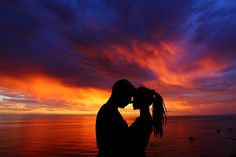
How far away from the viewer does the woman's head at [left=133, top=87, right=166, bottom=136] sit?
429 cm

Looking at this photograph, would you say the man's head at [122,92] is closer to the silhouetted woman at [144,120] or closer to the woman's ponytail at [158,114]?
the silhouetted woman at [144,120]

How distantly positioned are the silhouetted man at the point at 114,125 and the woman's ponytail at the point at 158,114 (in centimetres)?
43

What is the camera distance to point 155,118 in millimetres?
4340

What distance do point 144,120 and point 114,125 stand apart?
463 millimetres

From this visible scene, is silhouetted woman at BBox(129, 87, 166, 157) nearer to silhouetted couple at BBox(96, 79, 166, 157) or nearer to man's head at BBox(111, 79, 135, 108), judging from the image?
silhouetted couple at BBox(96, 79, 166, 157)

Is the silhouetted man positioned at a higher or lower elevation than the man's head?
lower

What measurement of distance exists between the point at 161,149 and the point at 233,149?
1547 centimetres

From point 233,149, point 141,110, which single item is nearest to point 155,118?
point 141,110

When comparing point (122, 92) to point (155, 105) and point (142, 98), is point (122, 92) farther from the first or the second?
point (155, 105)

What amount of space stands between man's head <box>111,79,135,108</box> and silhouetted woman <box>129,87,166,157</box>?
102mm

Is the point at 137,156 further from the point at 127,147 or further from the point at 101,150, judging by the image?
the point at 101,150

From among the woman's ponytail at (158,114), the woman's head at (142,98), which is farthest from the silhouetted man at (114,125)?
the woman's ponytail at (158,114)

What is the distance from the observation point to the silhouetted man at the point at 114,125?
13.1ft

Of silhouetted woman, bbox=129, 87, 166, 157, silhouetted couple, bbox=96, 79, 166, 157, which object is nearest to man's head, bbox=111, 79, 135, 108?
silhouetted couple, bbox=96, 79, 166, 157
